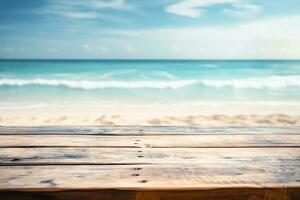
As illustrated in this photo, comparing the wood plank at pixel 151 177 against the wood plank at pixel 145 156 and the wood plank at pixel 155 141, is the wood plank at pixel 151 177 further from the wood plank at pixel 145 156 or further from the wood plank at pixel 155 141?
the wood plank at pixel 155 141

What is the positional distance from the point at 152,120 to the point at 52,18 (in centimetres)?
2567

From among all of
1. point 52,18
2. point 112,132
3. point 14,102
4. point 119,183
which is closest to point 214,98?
point 14,102

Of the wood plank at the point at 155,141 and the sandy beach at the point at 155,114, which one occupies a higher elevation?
the wood plank at the point at 155,141

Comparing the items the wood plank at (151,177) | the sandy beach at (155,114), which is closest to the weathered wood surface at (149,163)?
the wood plank at (151,177)

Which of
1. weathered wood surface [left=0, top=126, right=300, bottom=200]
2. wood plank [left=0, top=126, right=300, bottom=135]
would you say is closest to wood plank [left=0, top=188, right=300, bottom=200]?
weathered wood surface [left=0, top=126, right=300, bottom=200]

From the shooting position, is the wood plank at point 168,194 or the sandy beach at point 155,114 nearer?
the wood plank at point 168,194

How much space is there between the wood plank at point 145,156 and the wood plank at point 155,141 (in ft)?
0.22

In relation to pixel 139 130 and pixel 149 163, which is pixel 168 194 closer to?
pixel 149 163

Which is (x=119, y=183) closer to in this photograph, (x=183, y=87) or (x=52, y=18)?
(x=183, y=87)

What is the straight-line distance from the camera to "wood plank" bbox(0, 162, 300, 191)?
1.07 m

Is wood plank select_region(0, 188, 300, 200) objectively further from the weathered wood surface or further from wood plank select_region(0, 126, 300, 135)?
wood plank select_region(0, 126, 300, 135)

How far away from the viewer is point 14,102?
976 cm

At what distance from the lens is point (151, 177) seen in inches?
45.4

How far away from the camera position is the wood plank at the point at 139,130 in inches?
71.8
